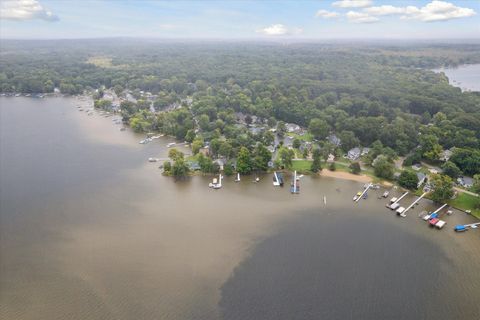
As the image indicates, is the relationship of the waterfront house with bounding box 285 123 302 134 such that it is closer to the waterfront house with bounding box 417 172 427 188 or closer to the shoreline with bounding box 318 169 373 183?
the shoreline with bounding box 318 169 373 183

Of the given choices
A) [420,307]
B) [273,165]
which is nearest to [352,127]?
[273,165]

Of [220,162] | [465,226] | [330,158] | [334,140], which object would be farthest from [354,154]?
[220,162]

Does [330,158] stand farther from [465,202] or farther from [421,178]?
[465,202]

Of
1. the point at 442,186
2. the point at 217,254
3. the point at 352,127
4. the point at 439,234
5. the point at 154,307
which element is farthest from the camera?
the point at 352,127

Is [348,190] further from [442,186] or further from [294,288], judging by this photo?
[294,288]

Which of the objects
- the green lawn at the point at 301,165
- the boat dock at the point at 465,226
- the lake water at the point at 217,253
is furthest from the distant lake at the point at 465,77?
the lake water at the point at 217,253

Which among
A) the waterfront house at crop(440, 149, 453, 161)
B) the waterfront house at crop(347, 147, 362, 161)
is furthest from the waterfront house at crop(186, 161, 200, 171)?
the waterfront house at crop(440, 149, 453, 161)

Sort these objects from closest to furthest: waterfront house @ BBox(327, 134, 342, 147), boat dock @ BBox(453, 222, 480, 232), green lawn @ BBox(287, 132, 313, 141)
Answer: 1. boat dock @ BBox(453, 222, 480, 232)
2. waterfront house @ BBox(327, 134, 342, 147)
3. green lawn @ BBox(287, 132, 313, 141)
